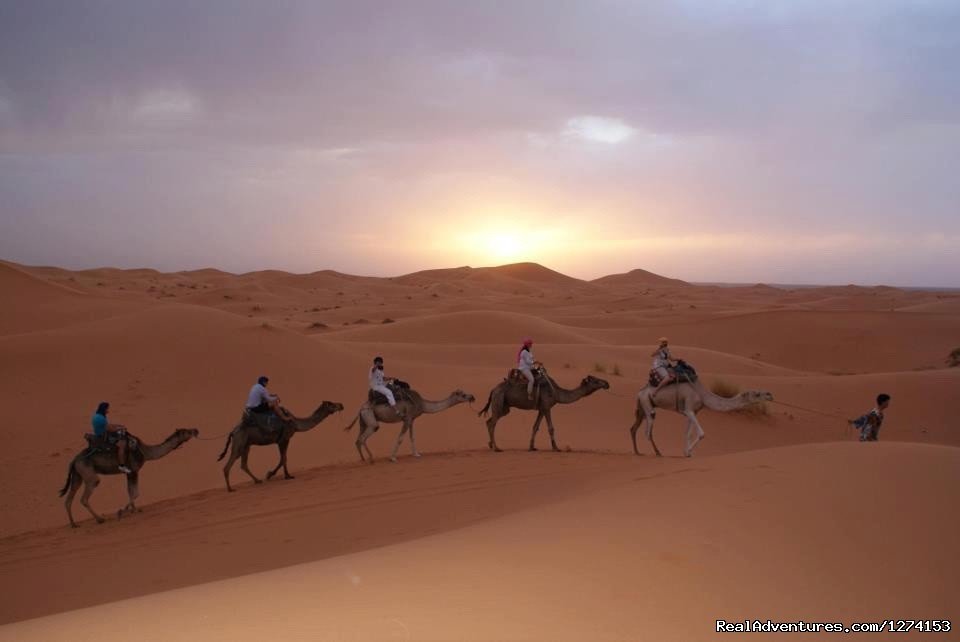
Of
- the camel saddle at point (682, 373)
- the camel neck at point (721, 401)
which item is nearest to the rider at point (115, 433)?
the camel saddle at point (682, 373)

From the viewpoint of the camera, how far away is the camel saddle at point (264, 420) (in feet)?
40.4

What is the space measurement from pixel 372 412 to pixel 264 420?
2.16 metres

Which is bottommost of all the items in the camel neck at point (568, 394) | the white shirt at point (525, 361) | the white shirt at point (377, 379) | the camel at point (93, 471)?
the camel at point (93, 471)

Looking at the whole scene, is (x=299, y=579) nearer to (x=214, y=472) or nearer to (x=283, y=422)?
(x=283, y=422)

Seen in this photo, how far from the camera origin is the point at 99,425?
10398mm

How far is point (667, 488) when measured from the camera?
7695 millimetres

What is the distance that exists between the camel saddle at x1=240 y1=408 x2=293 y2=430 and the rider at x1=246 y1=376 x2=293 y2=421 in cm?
6

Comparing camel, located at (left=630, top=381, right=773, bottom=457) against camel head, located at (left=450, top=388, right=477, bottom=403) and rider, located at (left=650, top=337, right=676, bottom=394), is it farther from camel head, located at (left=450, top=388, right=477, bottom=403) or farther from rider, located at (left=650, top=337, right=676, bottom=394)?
camel head, located at (left=450, top=388, right=477, bottom=403)

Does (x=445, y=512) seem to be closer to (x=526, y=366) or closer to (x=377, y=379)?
(x=377, y=379)

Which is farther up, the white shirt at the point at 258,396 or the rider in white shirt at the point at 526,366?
the rider in white shirt at the point at 526,366

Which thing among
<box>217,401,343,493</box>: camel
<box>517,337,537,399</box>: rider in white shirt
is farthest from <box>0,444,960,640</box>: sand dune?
<box>517,337,537,399</box>: rider in white shirt

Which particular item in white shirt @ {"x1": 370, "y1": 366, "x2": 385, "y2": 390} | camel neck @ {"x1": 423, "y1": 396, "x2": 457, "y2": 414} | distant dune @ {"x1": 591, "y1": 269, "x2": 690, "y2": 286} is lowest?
camel neck @ {"x1": 423, "y1": 396, "x2": 457, "y2": 414}

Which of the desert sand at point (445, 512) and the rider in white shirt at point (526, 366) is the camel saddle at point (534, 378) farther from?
the desert sand at point (445, 512)

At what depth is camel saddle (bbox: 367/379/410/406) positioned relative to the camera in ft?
43.7
